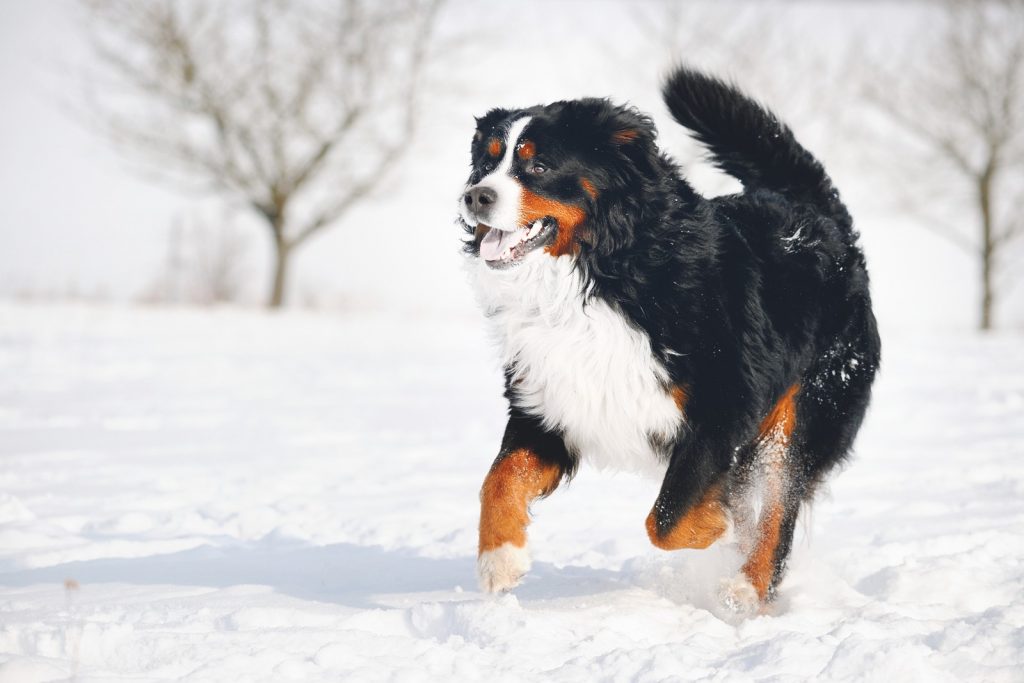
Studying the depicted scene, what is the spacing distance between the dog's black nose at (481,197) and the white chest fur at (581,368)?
25cm

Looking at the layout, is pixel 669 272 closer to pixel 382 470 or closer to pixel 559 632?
pixel 559 632

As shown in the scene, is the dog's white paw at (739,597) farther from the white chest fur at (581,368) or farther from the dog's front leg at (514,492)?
the dog's front leg at (514,492)

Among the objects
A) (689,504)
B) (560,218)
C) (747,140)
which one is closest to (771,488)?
(689,504)

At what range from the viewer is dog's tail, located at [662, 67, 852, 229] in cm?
383

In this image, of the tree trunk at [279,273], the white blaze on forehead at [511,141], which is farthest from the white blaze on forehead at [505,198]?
the tree trunk at [279,273]

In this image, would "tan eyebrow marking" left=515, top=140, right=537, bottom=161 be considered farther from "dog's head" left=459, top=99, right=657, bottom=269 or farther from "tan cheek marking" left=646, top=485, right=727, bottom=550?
"tan cheek marking" left=646, top=485, right=727, bottom=550

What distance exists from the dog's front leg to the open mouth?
1.81ft

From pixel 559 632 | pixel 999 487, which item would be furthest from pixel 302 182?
pixel 559 632

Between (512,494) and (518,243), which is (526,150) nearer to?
(518,243)

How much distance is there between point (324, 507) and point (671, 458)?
208cm

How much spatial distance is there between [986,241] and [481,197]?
19634 millimetres

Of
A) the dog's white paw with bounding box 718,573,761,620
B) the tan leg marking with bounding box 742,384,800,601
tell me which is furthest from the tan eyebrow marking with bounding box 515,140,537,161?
the dog's white paw with bounding box 718,573,761,620

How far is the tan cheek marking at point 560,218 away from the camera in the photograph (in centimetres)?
328

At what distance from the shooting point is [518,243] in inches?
130
